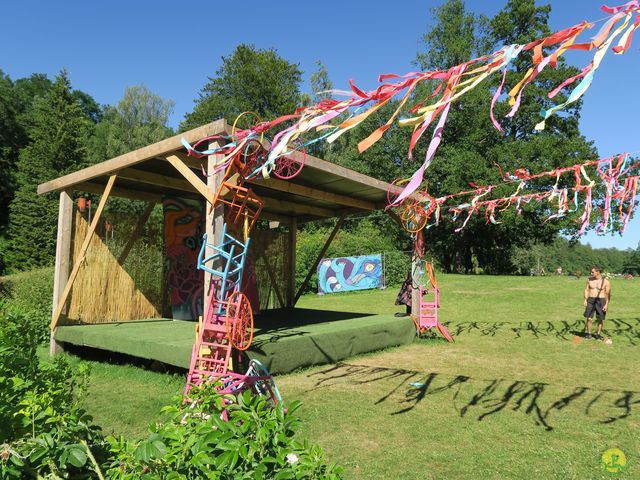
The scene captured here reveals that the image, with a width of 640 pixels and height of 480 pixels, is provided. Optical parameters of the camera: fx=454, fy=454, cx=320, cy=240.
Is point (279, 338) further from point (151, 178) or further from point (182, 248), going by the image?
point (182, 248)

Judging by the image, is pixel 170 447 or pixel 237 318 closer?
pixel 170 447

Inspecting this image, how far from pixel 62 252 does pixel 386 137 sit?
30.0m

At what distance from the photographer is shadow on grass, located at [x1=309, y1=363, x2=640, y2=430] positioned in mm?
4492

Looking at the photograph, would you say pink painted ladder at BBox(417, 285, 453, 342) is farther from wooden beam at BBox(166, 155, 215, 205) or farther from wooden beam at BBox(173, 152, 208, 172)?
wooden beam at BBox(166, 155, 215, 205)

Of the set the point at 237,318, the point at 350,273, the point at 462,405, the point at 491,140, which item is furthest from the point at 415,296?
the point at 491,140

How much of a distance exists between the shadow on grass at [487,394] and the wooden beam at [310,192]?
9.16 feet

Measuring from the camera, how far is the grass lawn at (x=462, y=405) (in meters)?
3.37

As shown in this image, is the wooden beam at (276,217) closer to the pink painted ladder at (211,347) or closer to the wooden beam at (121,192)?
the wooden beam at (121,192)

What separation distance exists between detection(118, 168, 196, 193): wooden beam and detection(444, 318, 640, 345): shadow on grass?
6248 mm

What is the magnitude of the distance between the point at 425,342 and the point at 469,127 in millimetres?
25933

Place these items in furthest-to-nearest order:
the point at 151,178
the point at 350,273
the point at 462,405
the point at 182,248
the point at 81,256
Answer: the point at 350,273 → the point at 182,248 → the point at 151,178 → the point at 81,256 → the point at 462,405

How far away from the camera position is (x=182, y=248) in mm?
9172

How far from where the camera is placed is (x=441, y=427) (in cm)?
405

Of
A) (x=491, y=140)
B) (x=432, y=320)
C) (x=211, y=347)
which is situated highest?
(x=491, y=140)
